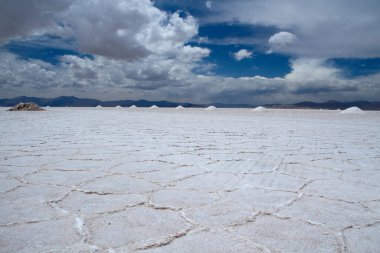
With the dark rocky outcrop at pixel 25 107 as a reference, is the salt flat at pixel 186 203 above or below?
below

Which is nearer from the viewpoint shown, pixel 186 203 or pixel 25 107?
pixel 186 203

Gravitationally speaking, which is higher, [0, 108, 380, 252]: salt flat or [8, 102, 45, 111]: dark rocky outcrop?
[8, 102, 45, 111]: dark rocky outcrop

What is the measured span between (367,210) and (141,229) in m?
1.15

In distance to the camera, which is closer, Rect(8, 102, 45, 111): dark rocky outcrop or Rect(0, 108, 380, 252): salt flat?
Rect(0, 108, 380, 252): salt flat

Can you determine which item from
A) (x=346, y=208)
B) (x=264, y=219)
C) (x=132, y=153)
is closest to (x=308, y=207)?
(x=346, y=208)

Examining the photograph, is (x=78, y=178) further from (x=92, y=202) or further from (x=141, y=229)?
(x=141, y=229)

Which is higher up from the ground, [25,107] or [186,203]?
[25,107]

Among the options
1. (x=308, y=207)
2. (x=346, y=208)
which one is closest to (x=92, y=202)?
(x=308, y=207)

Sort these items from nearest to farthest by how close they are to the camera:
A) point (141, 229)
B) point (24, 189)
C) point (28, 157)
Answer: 1. point (141, 229)
2. point (24, 189)
3. point (28, 157)

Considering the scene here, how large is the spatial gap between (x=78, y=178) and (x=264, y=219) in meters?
1.29

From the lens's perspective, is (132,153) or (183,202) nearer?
(183,202)

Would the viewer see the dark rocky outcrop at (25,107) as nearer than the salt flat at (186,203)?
No

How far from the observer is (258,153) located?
3.10 meters

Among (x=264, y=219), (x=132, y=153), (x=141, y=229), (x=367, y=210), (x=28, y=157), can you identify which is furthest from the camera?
(x=132, y=153)
